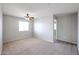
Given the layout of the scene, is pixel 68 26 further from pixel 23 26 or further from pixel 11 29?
pixel 11 29

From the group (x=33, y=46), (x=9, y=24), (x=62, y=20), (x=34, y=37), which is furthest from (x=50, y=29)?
(x=9, y=24)

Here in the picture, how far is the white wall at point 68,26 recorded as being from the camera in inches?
48.0

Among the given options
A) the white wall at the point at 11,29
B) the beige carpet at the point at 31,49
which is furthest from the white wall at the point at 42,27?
the white wall at the point at 11,29

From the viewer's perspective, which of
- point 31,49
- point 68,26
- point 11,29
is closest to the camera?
point 11,29

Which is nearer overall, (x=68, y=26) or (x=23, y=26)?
(x=23, y=26)

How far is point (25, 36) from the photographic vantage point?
4.25 feet

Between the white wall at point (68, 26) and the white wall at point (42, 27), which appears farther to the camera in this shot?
the white wall at point (42, 27)

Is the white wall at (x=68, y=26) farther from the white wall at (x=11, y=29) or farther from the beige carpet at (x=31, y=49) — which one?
the white wall at (x=11, y=29)

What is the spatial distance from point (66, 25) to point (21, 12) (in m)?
1.08

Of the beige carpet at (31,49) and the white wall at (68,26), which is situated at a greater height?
the white wall at (68,26)

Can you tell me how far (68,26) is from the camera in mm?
1406

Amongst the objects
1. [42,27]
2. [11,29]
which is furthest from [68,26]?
[11,29]

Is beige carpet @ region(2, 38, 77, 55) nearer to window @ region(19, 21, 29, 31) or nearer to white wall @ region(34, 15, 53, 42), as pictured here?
white wall @ region(34, 15, 53, 42)

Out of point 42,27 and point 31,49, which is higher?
point 42,27
